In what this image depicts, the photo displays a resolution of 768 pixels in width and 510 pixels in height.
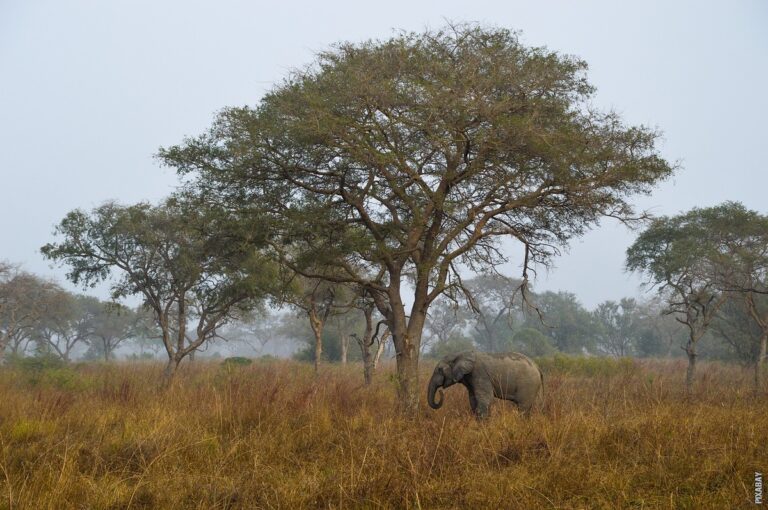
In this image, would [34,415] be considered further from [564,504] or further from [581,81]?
[581,81]

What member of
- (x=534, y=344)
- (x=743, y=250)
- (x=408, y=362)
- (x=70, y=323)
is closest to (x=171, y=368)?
(x=408, y=362)

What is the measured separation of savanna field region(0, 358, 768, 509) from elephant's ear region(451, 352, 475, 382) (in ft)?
5.92

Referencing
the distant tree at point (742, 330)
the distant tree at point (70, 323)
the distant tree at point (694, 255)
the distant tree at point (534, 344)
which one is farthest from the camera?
the distant tree at point (70, 323)

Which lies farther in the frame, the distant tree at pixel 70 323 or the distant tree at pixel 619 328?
the distant tree at pixel 619 328

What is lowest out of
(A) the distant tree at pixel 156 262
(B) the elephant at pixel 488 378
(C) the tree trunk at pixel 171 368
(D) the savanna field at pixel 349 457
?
(C) the tree trunk at pixel 171 368

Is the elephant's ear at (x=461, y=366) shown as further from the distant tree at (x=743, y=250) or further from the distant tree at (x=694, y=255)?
the distant tree at (x=743, y=250)

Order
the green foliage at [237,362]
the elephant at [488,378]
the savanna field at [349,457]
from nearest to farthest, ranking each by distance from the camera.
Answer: the savanna field at [349,457], the elephant at [488,378], the green foliage at [237,362]

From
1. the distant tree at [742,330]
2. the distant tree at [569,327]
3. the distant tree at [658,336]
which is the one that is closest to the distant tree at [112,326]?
the distant tree at [569,327]

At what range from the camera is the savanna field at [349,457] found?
16.7 ft

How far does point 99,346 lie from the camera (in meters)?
69.9

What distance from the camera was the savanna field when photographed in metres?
5.09

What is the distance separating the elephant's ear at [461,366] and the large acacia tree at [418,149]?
2.60 feet

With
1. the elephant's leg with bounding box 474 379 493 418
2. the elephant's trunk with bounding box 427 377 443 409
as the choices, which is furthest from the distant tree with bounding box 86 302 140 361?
the elephant's leg with bounding box 474 379 493 418

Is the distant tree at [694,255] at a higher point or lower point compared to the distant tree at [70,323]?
higher
